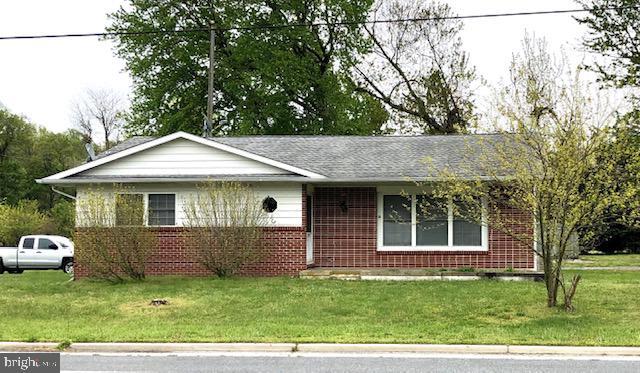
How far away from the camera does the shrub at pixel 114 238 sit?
16.8m

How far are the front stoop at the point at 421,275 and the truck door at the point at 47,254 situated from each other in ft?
43.6

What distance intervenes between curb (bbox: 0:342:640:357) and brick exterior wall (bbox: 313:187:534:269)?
9.42 m

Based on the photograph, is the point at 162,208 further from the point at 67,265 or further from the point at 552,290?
the point at 552,290

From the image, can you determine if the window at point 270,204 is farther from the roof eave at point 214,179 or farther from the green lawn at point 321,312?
the green lawn at point 321,312

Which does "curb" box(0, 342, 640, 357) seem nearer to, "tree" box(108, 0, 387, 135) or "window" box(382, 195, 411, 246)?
"window" box(382, 195, 411, 246)

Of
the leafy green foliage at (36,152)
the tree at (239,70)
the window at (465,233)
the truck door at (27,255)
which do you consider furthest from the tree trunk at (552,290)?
the leafy green foliage at (36,152)

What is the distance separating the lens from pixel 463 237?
1884 cm

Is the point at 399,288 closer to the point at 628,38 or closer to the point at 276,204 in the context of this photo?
the point at 276,204

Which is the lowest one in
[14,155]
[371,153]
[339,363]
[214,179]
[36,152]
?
[339,363]

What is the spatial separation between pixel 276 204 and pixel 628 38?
17.9 meters

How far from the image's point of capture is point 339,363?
28.2 feet

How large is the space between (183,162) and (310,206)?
351 cm

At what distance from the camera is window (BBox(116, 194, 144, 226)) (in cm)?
1681

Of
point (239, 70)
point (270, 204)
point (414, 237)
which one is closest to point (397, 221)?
point (414, 237)
